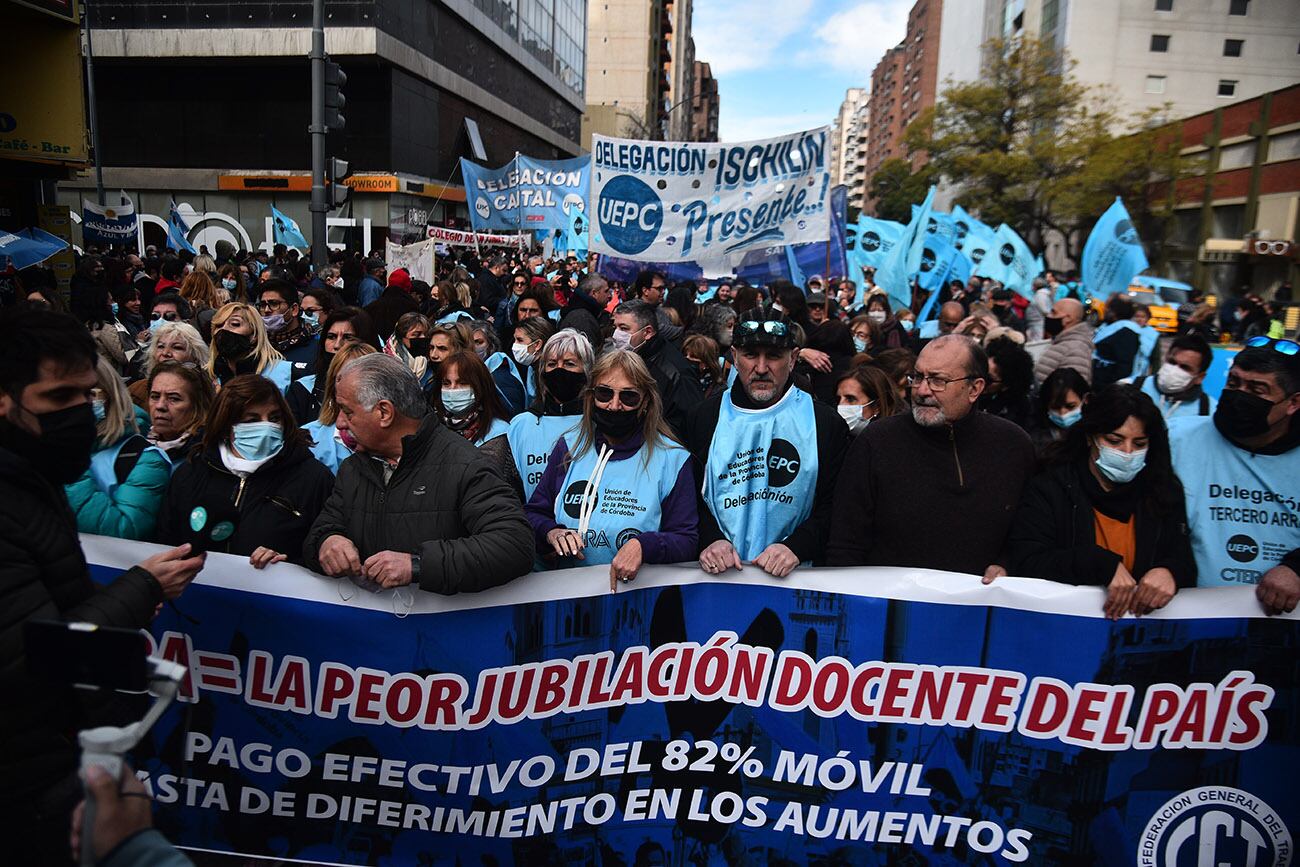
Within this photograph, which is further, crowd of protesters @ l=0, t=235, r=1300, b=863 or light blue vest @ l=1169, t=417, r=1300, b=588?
light blue vest @ l=1169, t=417, r=1300, b=588

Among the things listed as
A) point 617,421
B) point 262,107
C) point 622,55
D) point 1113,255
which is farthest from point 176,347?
point 622,55

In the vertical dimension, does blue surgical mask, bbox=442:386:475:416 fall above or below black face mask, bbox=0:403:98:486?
below

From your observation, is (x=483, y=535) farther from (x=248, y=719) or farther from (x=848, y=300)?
→ (x=848, y=300)

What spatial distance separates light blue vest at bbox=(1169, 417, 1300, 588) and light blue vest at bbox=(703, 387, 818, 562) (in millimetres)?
1374

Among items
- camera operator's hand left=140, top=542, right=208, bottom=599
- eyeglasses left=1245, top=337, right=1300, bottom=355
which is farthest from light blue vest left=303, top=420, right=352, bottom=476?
eyeglasses left=1245, top=337, right=1300, bottom=355

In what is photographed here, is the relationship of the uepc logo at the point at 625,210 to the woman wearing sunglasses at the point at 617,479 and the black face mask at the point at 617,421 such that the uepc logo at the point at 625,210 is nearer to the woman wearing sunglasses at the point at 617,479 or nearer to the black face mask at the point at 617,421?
the woman wearing sunglasses at the point at 617,479

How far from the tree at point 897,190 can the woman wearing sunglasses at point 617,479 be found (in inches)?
3197

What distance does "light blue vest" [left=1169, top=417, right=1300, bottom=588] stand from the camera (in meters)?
3.23

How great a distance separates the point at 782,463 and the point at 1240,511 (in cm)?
163

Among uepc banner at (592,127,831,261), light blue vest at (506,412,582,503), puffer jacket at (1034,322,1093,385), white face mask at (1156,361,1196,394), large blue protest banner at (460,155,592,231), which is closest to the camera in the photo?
light blue vest at (506,412,582,503)

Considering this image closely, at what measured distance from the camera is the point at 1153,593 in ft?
9.63

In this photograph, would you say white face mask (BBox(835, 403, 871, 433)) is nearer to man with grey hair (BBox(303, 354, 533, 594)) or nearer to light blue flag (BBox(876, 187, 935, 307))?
man with grey hair (BBox(303, 354, 533, 594))

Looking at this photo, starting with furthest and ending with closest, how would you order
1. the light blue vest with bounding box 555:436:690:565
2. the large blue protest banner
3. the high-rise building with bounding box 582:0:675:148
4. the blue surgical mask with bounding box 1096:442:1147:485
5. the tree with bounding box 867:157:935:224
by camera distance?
the high-rise building with bounding box 582:0:675:148, the tree with bounding box 867:157:935:224, the large blue protest banner, the light blue vest with bounding box 555:436:690:565, the blue surgical mask with bounding box 1096:442:1147:485

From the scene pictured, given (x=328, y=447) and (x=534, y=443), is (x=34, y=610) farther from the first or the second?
(x=328, y=447)
